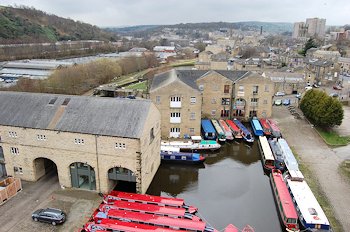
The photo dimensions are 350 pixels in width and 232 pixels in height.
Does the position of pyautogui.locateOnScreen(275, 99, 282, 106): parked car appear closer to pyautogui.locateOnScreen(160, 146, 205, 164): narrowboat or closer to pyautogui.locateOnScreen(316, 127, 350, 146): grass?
pyautogui.locateOnScreen(316, 127, 350, 146): grass

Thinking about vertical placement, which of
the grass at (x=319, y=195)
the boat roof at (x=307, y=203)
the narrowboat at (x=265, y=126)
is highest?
the narrowboat at (x=265, y=126)

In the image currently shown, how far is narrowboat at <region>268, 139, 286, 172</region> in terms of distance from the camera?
35484 mm

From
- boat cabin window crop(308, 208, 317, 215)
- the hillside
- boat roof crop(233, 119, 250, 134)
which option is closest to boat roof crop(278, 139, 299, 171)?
boat roof crop(233, 119, 250, 134)

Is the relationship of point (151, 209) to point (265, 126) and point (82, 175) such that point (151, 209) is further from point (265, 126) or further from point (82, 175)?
point (265, 126)

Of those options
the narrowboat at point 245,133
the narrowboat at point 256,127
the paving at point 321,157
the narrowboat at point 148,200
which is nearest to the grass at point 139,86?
the narrowboat at point 256,127

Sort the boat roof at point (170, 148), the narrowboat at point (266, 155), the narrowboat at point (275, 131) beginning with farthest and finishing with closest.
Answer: the narrowboat at point (275, 131) < the boat roof at point (170, 148) < the narrowboat at point (266, 155)

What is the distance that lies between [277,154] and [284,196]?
10.0 meters

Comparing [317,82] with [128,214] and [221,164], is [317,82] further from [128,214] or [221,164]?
[128,214]

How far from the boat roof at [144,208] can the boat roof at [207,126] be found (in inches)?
765

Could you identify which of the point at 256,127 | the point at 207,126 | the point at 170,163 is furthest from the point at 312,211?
the point at 207,126

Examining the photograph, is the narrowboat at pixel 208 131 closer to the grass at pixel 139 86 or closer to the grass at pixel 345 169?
the grass at pixel 345 169

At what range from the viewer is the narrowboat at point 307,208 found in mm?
24547

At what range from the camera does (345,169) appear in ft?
115

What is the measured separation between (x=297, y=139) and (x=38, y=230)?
35965 millimetres
